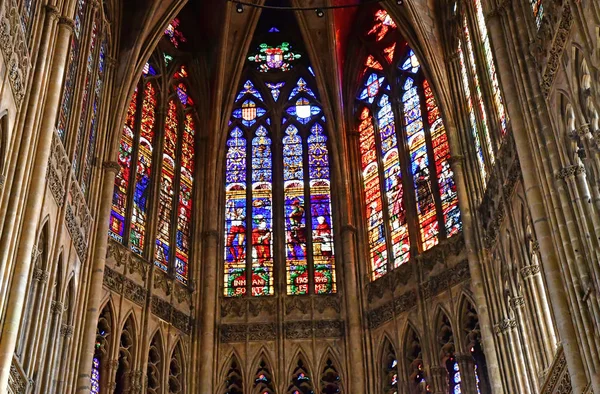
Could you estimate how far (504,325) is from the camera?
743 inches

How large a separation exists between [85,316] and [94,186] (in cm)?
319

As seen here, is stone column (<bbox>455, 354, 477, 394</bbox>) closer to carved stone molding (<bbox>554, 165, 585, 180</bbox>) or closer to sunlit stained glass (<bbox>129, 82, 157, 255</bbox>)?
carved stone molding (<bbox>554, 165, 585, 180</bbox>)

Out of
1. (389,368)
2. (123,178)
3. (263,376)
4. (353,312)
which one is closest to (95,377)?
(263,376)

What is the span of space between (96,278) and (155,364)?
2.74m

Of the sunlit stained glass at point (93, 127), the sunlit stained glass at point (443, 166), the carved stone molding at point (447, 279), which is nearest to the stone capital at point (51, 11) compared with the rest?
the sunlit stained glass at point (93, 127)

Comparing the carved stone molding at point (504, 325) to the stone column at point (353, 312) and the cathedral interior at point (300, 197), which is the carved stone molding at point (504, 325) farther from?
the stone column at point (353, 312)

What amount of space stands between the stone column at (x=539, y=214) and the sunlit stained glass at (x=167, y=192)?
375 inches

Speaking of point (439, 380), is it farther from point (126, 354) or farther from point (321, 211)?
point (126, 354)

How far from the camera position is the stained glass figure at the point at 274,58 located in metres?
27.1

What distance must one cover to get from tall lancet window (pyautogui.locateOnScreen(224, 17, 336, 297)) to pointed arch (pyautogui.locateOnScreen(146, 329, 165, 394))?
2.65 m

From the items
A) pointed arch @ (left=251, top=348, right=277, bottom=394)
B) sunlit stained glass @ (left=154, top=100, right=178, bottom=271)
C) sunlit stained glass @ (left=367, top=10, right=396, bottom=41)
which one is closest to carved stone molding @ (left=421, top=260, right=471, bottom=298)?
pointed arch @ (left=251, top=348, right=277, bottom=394)

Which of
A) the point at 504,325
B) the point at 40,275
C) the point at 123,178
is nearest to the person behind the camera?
the point at 40,275

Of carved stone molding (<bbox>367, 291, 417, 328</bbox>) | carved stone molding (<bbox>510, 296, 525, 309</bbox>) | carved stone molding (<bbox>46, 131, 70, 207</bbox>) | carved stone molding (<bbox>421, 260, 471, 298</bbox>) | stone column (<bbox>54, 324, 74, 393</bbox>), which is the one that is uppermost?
carved stone molding (<bbox>46, 131, 70, 207</bbox>)

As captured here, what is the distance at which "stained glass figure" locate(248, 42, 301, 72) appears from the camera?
27.1 meters
